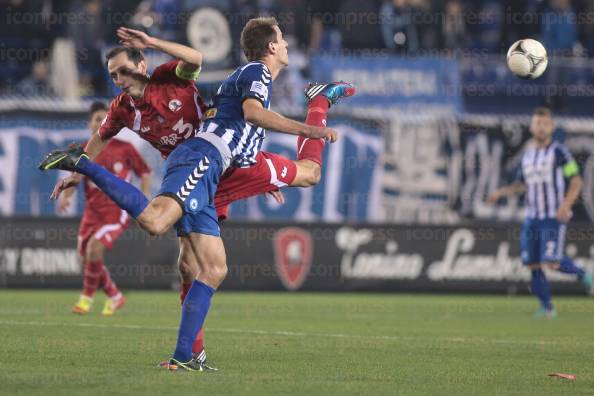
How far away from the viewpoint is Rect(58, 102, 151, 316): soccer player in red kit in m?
12.2


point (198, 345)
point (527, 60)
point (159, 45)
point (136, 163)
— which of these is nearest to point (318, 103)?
point (159, 45)

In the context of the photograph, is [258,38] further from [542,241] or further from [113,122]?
[542,241]

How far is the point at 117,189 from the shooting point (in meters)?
6.85

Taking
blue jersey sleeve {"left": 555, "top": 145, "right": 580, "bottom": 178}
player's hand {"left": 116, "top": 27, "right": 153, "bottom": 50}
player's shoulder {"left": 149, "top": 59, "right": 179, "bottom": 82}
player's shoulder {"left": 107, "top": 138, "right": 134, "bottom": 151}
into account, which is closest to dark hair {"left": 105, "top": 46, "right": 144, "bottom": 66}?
player's shoulder {"left": 149, "top": 59, "right": 179, "bottom": 82}

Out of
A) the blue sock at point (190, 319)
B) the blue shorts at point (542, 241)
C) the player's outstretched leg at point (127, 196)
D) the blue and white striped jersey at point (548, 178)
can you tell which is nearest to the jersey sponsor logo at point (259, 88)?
the player's outstretched leg at point (127, 196)

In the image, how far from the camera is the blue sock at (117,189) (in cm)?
682

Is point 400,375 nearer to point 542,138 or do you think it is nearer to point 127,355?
point 127,355

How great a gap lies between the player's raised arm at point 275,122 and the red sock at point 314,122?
984mm

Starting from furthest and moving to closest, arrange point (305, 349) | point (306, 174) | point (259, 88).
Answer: point (305, 349), point (306, 174), point (259, 88)

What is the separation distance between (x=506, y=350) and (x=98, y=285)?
204 inches

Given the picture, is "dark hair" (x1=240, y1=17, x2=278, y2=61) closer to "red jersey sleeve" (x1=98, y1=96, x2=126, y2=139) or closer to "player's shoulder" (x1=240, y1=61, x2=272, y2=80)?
"player's shoulder" (x1=240, y1=61, x2=272, y2=80)

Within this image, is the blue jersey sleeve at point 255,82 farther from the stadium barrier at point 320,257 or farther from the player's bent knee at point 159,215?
the stadium barrier at point 320,257

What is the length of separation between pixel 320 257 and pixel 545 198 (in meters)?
4.11

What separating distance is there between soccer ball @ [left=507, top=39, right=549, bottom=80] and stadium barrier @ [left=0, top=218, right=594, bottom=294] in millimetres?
6549
